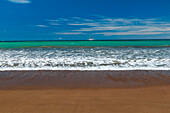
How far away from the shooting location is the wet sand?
3230mm

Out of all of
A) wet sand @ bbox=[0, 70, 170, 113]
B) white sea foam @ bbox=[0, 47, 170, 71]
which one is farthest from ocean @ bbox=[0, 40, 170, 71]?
wet sand @ bbox=[0, 70, 170, 113]

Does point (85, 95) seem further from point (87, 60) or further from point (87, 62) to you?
point (87, 60)

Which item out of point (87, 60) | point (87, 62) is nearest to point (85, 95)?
point (87, 62)

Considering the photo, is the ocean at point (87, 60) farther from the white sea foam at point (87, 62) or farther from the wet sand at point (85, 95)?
the wet sand at point (85, 95)

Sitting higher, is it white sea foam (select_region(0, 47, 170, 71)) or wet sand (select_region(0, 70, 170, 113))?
white sea foam (select_region(0, 47, 170, 71))

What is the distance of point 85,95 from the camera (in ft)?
13.4

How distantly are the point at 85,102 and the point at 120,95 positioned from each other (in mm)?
1234

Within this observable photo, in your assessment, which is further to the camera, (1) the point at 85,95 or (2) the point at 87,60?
(2) the point at 87,60

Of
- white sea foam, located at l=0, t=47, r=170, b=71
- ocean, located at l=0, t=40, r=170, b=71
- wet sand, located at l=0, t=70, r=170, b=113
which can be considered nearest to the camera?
wet sand, located at l=0, t=70, r=170, b=113

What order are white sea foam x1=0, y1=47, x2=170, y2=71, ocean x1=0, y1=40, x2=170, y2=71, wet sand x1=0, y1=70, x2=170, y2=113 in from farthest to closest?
ocean x1=0, y1=40, x2=170, y2=71, white sea foam x1=0, y1=47, x2=170, y2=71, wet sand x1=0, y1=70, x2=170, y2=113

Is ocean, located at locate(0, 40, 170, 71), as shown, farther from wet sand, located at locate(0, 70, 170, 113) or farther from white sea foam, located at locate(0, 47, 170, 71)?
wet sand, located at locate(0, 70, 170, 113)

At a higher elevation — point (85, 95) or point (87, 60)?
point (87, 60)

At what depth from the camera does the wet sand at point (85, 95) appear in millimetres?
3230

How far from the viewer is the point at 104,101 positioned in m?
3.60
